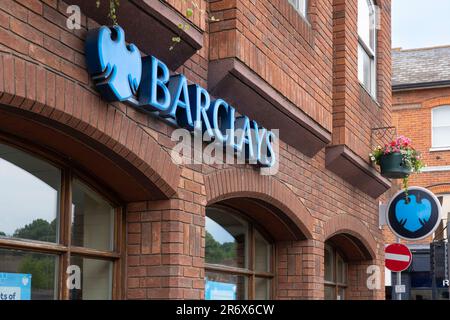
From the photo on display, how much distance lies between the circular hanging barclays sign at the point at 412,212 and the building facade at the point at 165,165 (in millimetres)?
2410

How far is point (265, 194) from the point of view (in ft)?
24.4

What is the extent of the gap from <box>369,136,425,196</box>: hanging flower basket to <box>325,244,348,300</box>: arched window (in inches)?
57.1

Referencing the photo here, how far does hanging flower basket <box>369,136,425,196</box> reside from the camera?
11.1m

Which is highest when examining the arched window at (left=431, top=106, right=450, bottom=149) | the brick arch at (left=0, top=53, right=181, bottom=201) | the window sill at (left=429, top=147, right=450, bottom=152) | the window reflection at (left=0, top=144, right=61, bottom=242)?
the arched window at (left=431, top=106, right=450, bottom=149)

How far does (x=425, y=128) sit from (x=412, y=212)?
14.5 meters

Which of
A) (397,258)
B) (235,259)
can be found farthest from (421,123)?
(235,259)

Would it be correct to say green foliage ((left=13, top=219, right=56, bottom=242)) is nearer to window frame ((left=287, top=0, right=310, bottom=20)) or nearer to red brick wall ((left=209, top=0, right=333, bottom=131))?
red brick wall ((left=209, top=0, right=333, bottom=131))

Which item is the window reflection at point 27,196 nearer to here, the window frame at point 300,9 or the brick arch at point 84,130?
the brick arch at point 84,130

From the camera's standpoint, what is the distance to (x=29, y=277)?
4.88 metres

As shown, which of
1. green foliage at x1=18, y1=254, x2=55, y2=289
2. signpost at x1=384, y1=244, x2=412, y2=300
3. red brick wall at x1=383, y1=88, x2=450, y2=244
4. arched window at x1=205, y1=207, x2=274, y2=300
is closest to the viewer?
green foliage at x1=18, y1=254, x2=55, y2=289

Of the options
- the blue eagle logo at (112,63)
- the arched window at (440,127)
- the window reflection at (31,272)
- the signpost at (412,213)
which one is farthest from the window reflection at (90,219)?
the arched window at (440,127)

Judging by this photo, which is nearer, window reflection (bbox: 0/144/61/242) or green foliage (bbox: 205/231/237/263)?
window reflection (bbox: 0/144/61/242)

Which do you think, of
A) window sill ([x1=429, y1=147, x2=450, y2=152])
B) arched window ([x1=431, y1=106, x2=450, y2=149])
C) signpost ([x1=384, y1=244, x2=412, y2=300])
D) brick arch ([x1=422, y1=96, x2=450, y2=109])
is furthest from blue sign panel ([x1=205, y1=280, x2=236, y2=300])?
brick arch ([x1=422, y1=96, x2=450, y2=109])

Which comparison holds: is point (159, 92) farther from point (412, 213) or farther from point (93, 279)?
point (412, 213)
